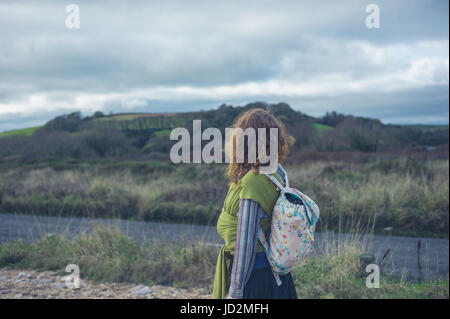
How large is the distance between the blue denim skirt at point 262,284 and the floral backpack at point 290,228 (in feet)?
0.39

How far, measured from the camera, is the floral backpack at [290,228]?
2150mm

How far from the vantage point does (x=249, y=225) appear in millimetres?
2164

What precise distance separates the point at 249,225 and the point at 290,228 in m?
0.24

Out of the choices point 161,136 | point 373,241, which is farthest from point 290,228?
point 161,136

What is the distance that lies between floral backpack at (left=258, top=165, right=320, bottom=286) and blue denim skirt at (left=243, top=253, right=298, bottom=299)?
0.12 metres

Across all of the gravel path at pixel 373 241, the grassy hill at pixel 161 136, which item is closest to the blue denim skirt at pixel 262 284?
the gravel path at pixel 373 241

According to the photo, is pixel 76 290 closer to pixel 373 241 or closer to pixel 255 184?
pixel 255 184

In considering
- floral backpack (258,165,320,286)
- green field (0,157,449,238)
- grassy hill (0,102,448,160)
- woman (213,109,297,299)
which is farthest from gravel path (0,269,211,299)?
grassy hill (0,102,448,160)

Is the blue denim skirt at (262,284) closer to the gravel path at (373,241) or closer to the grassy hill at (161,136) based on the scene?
the gravel path at (373,241)

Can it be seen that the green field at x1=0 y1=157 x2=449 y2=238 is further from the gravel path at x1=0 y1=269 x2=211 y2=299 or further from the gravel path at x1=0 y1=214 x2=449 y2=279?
the gravel path at x1=0 y1=269 x2=211 y2=299

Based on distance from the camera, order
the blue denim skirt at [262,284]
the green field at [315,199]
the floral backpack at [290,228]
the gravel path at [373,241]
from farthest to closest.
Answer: the green field at [315,199], the gravel path at [373,241], the blue denim skirt at [262,284], the floral backpack at [290,228]

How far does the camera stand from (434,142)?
120 ft
